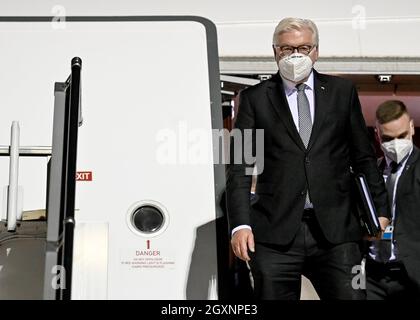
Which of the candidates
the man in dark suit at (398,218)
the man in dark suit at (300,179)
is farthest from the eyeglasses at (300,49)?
the man in dark suit at (398,218)

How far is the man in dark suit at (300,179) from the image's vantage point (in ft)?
10.6

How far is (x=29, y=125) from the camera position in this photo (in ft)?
11.9

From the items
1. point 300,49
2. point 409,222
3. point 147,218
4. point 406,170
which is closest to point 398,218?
point 409,222

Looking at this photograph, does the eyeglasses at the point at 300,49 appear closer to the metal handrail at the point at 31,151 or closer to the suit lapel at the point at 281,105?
the suit lapel at the point at 281,105

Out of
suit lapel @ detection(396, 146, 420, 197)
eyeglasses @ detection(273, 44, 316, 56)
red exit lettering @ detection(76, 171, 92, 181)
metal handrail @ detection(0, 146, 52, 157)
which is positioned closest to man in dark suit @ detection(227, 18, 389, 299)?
eyeglasses @ detection(273, 44, 316, 56)

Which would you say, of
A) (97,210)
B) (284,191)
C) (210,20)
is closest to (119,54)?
(210,20)

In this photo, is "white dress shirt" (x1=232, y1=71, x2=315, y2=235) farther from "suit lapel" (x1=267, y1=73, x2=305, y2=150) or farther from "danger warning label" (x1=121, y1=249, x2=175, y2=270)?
"danger warning label" (x1=121, y1=249, x2=175, y2=270)

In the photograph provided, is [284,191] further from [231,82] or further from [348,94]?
[231,82]

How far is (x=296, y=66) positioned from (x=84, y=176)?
3.33 ft

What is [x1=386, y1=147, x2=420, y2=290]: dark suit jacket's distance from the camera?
3.47 meters

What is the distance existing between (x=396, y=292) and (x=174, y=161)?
1.10 metres

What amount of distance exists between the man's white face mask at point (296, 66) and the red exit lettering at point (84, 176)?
94 centimetres

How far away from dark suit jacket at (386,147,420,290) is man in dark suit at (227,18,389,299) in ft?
0.66

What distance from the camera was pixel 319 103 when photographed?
337 centimetres
